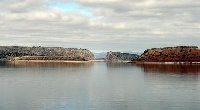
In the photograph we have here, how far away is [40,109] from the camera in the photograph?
220ft

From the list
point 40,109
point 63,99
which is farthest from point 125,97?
point 40,109

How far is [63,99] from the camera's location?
7912cm

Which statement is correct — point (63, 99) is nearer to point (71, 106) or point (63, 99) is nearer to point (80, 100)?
point (80, 100)

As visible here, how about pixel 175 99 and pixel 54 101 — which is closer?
pixel 54 101

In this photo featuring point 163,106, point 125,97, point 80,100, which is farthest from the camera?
point 125,97

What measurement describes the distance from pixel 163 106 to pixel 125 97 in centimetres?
1357

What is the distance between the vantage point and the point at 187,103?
76312 millimetres

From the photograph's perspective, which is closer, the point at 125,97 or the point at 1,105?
the point at 1,105

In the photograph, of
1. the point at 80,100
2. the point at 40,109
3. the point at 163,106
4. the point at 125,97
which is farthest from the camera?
the point at 125,97

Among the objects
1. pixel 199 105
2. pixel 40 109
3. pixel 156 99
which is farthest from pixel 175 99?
pixel 40 109

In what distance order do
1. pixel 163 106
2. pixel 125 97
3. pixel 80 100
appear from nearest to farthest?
pixel 163 106
pixel 80 100
pixel 125 97

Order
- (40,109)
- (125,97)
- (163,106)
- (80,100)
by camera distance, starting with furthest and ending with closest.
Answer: (125,97)
(80,100)
(163,106)
(40,109)

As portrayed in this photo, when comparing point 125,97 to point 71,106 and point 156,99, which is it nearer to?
point 156,99

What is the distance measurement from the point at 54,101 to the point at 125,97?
15.6 meters
